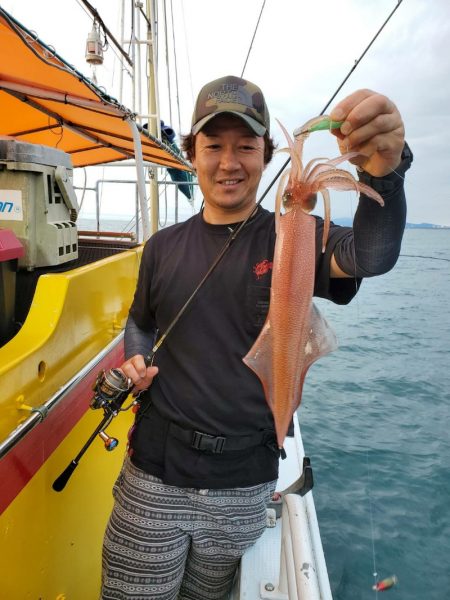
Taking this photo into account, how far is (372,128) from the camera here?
1.35 m

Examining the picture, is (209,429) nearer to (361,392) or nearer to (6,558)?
(6,558)

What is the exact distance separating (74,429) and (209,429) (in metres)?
0.98

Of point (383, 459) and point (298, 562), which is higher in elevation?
point (298, 562)

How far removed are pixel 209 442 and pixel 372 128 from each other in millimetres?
1430

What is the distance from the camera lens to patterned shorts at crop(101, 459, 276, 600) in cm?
207

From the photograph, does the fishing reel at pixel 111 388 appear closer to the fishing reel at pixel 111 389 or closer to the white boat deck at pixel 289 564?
the fishing reel at pixel 111 389

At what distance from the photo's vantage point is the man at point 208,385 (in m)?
1.95

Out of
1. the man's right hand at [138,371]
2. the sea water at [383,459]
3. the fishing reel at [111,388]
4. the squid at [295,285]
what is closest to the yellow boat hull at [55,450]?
the fishing reel at [111,388]

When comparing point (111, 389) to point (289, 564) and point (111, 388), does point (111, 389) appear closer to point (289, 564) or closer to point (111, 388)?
point (111, 388)

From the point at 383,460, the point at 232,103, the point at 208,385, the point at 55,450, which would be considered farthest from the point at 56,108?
the point at 383,460

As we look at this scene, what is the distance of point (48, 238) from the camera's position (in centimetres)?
259

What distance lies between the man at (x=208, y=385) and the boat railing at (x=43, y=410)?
39 cm

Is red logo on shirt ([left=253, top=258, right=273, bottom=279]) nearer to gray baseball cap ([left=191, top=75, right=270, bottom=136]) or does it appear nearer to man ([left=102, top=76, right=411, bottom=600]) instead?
man ([left=102, top=76, right=411, bottom=600])

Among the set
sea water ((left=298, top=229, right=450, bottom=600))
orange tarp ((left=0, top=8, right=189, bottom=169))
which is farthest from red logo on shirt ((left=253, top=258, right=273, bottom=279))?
sea water ((left=298, top=229, right=450, bottom=600))
